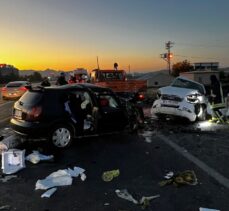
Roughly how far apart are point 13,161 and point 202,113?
7.93 meters

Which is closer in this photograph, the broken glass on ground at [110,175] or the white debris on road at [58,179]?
the white debris on road at [58,179]

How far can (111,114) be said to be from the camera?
10773 mm

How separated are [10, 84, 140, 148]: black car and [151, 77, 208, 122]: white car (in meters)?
3.03

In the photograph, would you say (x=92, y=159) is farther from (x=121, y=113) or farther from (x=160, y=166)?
(x=121, y=113)

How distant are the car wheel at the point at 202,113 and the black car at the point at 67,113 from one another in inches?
149

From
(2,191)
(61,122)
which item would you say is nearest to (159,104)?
(61,122)

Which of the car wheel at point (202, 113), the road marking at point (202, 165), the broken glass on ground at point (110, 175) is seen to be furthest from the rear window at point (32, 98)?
the car wheel at point (202, 113)

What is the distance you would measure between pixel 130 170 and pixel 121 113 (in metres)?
3.46

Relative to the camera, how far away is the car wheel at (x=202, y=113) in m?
14.0

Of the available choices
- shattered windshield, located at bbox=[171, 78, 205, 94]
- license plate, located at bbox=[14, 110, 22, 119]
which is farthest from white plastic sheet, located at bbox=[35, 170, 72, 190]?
shattered windshield, located at bbox=[171, 78, 205, 94]

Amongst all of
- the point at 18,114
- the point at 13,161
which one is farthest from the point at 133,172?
the point at 18,114

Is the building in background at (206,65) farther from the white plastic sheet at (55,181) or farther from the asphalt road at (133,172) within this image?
the white plastic sheet at (55,181)

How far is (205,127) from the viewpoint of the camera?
13.2 m

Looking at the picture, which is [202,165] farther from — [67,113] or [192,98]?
[192,98]
